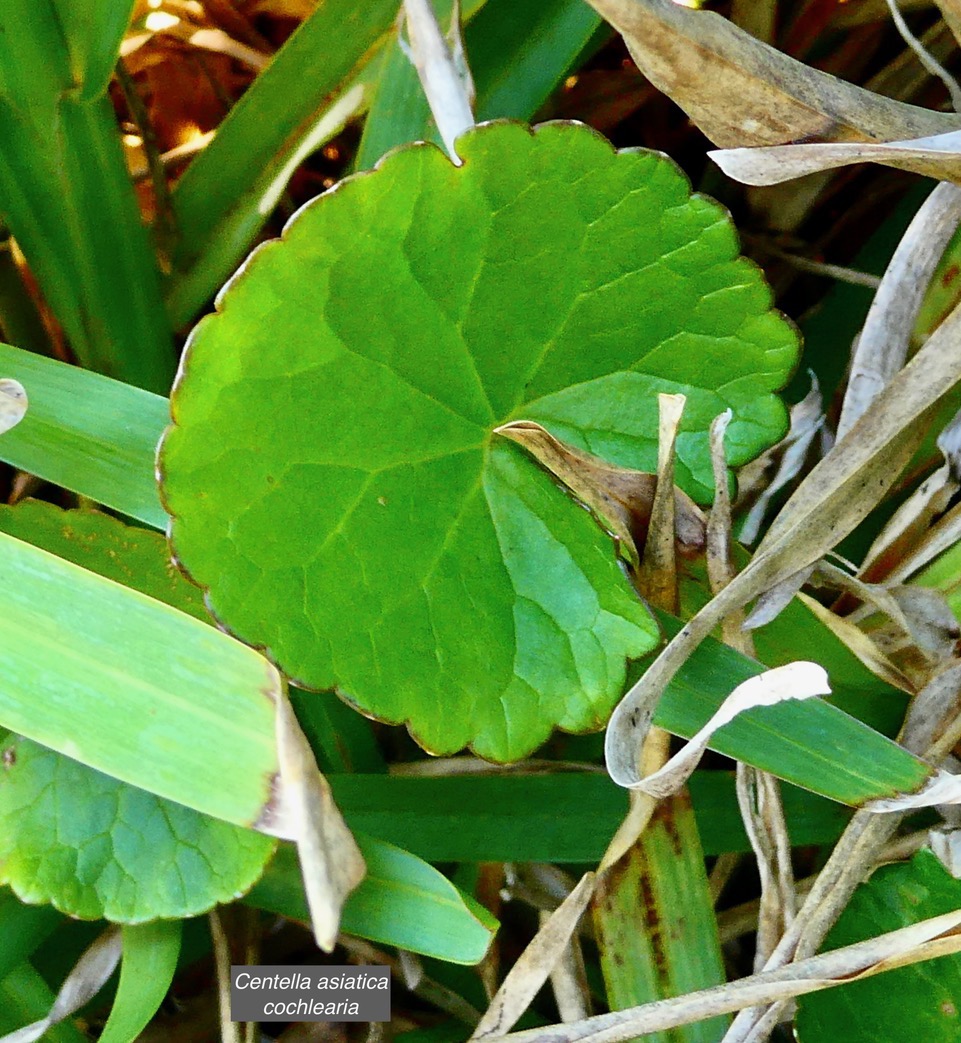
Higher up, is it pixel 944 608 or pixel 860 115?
pixel 860 115

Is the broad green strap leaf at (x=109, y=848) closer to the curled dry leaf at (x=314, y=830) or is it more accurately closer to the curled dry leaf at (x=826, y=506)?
the curled dry leaf at (x=314, y=830)

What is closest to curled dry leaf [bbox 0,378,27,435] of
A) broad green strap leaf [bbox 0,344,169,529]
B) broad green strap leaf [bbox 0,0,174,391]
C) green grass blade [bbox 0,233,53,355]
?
broad green strap leaf [bbox 0,344,169,529]

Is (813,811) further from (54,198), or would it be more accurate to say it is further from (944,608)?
(54,198)

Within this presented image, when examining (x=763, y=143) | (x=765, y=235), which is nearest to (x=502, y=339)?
(x=763, y=143)

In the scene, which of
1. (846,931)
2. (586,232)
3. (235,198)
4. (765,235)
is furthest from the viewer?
(765,235)

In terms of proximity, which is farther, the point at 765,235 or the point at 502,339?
the point at 765,235

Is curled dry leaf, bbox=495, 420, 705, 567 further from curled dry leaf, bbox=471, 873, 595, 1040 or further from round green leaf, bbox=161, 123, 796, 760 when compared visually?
curled dry leaf, bbox=471, 873, 595, 1040

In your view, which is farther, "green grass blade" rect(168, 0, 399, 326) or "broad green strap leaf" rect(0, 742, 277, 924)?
"green grass blade" rect(168, 0, 399, 326)

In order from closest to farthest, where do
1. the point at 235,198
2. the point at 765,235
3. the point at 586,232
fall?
the point at 586,232, the point at 235,198, the point at 765,235
